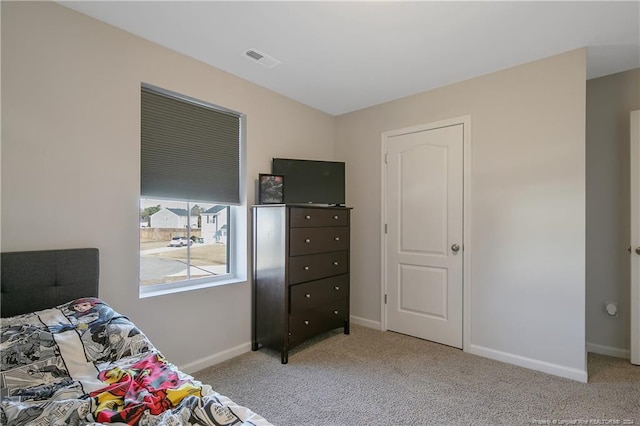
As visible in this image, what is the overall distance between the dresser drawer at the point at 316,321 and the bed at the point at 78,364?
140cm

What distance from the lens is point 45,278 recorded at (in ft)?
5.50

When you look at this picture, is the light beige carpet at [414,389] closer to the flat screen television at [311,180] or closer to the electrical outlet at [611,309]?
the electrical outlet at [611,309]

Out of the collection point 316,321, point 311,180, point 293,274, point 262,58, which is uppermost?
point 262,58

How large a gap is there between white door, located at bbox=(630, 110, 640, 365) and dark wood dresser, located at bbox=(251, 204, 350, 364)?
7.97 ft

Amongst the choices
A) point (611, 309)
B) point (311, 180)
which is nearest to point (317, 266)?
point (311, 180)

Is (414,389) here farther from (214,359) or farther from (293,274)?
(214,359)

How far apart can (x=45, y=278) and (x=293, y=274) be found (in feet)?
5.28

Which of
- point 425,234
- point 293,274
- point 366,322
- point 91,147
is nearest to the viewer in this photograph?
point 91,147

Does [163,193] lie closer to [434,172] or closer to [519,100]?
[434,172]

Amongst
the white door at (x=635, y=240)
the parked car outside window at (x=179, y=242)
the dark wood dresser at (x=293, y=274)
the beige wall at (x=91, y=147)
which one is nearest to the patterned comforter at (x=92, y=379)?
the beige wall at (x=91, y=147)

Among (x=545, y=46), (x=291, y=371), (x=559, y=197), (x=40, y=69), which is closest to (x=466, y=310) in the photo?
(x=559, y=197)

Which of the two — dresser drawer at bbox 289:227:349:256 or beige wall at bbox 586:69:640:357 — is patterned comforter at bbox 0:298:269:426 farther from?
beige wall at bbox 586:69:640:357

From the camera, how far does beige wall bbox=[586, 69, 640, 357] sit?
105 inches

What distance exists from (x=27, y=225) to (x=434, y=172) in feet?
10.1
